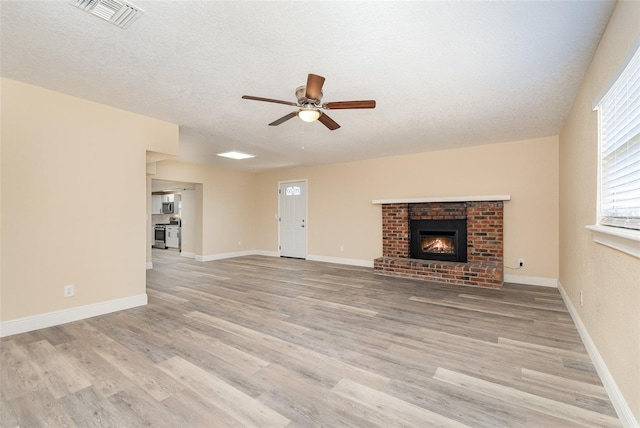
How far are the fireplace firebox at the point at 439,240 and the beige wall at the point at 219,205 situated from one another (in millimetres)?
4788

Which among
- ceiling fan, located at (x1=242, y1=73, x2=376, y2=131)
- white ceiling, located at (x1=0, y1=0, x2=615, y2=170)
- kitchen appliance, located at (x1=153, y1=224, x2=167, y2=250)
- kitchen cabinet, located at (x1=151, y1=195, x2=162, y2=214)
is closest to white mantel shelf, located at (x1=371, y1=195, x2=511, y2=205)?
white ceiling, located at (x1=0, y1=0, x2=615, y2=170)

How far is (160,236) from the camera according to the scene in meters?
10.2

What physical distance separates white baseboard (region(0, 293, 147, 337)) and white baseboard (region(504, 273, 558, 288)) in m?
5.70

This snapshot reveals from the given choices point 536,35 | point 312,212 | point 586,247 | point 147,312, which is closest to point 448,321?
point 586,247

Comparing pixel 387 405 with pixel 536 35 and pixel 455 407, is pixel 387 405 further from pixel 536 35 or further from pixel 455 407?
pixel 536 35

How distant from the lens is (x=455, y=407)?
175 cm

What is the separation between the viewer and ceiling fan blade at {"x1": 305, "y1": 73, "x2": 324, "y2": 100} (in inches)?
86.2

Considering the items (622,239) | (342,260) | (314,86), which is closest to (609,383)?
(622,239)

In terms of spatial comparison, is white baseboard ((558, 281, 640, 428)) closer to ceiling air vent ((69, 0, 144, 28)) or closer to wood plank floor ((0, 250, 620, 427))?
wood plank floor ((0, 250, 620, 427))

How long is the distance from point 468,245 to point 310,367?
410cm

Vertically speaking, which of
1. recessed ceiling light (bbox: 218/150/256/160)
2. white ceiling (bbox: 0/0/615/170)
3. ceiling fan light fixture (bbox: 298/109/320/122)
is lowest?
ceiling fan light fixture (bbox: 298/109/320/122)

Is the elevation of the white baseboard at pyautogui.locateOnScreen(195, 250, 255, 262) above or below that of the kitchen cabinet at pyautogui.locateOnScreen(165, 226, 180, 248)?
below

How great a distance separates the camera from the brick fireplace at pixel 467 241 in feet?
15.6

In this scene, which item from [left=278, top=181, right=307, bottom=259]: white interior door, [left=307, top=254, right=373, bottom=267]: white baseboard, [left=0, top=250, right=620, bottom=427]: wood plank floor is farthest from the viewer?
[left=278, top=181, right=307, bottom=259]: white interior door
